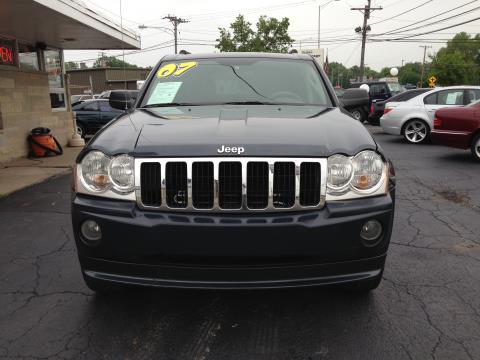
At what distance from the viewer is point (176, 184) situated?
2494 mm

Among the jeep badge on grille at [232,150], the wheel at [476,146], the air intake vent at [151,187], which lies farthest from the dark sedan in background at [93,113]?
the jeep badge on grille at [232,150]

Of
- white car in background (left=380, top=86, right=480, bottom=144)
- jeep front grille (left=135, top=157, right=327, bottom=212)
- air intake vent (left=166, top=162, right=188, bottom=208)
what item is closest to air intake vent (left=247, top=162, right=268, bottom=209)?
jeep front grille (left=135, top=157, right=327, bottom=212)

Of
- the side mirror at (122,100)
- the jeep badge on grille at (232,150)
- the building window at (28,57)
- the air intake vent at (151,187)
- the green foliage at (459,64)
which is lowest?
the air intake vent at (151,187)

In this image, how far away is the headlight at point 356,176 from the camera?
252 cm

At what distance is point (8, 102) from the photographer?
10203 mm

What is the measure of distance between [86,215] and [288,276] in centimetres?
116

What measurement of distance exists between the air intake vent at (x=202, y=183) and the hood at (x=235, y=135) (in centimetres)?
7

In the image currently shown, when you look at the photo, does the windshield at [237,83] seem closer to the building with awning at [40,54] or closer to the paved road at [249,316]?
the paved road at [249,316]

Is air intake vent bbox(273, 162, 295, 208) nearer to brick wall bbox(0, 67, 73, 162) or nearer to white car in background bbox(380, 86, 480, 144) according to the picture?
brick wall bbox(0, 67, 73, 162)

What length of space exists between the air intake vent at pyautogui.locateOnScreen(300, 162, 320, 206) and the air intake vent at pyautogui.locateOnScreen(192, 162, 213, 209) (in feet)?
1.65

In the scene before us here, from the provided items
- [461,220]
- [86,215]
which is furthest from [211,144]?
[461,220]

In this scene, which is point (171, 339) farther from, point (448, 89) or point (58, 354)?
point (448, 89)

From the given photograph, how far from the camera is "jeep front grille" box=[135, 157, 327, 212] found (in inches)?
96.7

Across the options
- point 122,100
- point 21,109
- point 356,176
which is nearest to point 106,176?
point 356,176
